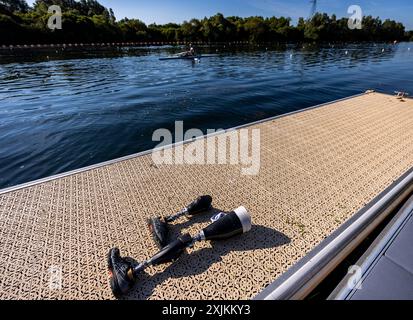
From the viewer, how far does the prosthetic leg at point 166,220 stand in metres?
2.88

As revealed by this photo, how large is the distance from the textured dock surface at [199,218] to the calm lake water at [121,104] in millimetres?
3420

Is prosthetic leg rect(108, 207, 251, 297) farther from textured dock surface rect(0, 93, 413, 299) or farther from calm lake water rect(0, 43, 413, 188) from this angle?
calm lake water rect(0, 43, 413, 188)

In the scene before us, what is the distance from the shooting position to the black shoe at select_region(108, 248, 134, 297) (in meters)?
2.33

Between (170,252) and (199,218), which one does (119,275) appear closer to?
(170,252)

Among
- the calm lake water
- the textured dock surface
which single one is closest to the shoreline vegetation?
the calm lake water

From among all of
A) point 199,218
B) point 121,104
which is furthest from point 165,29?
point 199,218

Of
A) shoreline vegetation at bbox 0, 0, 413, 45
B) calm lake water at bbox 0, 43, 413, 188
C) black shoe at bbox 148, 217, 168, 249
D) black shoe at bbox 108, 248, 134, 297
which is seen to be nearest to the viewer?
black shoe at bbox 108, 248, 134, 297

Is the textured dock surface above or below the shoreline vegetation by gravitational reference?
below

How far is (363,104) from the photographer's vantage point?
8.73m

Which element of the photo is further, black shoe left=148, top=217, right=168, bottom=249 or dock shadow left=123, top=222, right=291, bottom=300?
black shoe left=148, top=217, right=168, bottom=249

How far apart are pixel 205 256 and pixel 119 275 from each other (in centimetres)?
95

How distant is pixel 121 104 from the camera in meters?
11.8

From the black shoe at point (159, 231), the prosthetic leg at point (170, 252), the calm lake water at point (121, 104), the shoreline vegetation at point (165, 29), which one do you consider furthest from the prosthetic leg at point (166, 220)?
the shoreline vegetation at point (165, 29)

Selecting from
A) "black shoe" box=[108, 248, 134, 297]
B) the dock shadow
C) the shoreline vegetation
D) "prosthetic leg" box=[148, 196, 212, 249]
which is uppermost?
the shoreline vegetation
